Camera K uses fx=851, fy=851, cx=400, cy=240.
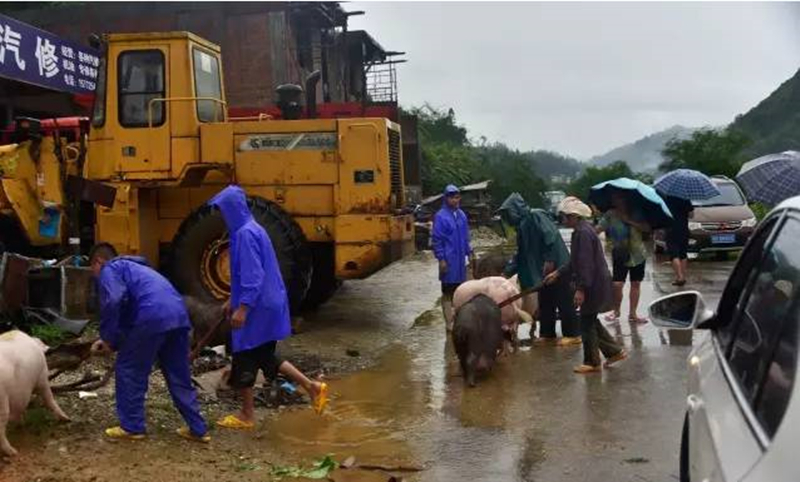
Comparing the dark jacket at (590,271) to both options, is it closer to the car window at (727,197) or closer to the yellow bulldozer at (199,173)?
the yellow bulldozer at (199,173)

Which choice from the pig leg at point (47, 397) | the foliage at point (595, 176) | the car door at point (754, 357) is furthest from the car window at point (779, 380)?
the foliage at point (595, 176)

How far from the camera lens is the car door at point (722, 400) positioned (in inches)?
82.4

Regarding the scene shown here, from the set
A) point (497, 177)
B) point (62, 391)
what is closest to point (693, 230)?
point (62, 391)

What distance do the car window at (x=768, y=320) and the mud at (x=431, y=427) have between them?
2334 millimetres

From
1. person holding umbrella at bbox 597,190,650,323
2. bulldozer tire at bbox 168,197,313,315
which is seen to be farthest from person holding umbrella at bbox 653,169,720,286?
bulldozer tire at bbox 168,197,313,315

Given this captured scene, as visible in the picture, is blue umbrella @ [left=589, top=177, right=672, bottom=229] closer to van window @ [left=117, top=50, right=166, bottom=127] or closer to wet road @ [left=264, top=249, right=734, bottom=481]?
wet road @ [left=264, top=249, right=734, bottom=481]

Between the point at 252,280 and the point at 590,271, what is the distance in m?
3.07

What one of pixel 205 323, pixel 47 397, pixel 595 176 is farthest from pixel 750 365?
pixel 595 176

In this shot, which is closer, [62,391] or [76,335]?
[62,391]

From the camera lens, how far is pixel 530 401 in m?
6.58

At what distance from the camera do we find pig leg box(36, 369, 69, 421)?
5.14 metres

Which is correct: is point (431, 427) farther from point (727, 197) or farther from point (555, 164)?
point (555, 164)

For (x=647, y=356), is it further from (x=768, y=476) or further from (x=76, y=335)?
(x=768, y=476)

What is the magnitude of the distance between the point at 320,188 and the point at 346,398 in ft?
10.6
